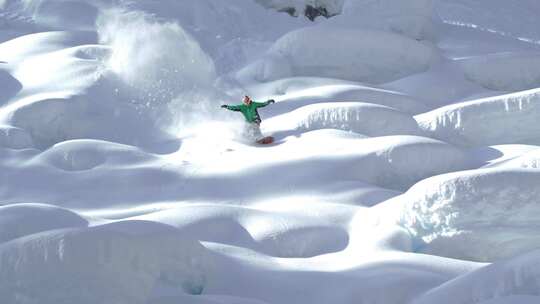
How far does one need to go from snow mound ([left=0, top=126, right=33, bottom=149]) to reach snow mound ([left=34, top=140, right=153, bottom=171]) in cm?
57

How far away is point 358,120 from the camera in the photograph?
8.28 meters

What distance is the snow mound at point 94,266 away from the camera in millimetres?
3748

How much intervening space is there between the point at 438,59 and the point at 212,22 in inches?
172

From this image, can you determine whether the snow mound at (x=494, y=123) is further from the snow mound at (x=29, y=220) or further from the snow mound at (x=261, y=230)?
→ the snow mound at (x=29, y=220)

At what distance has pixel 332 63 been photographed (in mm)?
10961

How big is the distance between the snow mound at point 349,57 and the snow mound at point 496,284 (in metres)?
7.32

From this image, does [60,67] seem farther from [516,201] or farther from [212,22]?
[516,201]

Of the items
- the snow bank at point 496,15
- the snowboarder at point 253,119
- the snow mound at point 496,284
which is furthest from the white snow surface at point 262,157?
the snow bank at point 496,15

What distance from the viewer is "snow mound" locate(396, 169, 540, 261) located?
5301 mm

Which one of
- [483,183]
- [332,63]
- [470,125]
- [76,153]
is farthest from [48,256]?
[332,63]

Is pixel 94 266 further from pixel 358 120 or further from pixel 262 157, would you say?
pixel 358 120

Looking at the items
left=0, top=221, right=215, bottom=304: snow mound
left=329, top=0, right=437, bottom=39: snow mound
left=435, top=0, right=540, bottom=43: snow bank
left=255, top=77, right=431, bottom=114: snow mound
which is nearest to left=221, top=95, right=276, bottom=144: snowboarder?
left=255, top=77, right=431, bottom=114: snow mound

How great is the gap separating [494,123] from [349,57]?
3.19m

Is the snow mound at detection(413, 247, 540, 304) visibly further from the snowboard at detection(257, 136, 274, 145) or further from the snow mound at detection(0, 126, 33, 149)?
the snow mound at detection(0, 126, 33, 149)
